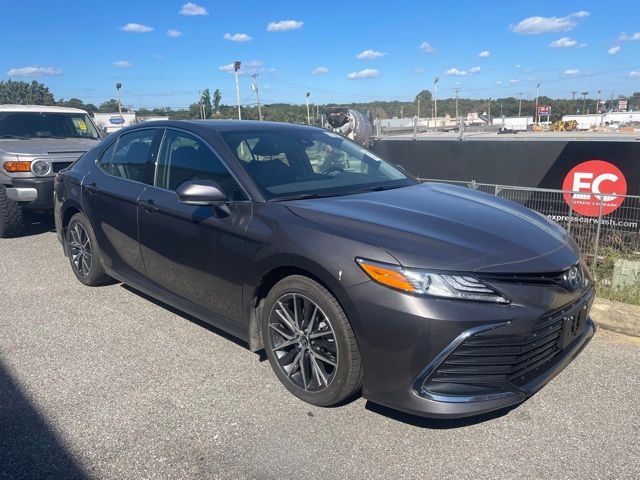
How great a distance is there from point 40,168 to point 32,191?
356mm

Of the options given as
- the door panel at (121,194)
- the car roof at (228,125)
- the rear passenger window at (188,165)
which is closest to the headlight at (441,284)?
the rear passenger window at (188,165)

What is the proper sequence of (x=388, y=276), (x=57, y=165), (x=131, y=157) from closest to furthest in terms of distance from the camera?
(x=388, y=276)
(x=131, y=157)
(x=57, y=165)

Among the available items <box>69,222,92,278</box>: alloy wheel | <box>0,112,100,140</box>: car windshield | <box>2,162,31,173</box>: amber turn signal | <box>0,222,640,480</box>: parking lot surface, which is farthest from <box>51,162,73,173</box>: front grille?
<box>0,222,640,480</box>: parking lot surface

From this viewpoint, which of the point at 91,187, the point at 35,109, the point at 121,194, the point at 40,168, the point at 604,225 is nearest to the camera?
the point at 121,194

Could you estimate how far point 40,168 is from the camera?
287 inches

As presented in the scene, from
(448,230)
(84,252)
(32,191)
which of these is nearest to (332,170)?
(448,230)

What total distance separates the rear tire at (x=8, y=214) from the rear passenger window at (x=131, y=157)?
324cm

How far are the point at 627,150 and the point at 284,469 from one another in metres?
7.32

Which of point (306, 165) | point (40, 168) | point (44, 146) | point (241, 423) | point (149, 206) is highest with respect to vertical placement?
point (44, 146)

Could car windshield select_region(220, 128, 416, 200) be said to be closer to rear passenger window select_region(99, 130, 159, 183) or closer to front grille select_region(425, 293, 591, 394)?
rear passenger window select_region(99, 130, 159, 183)

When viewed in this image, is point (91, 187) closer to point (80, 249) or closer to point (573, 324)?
point (80, 249)

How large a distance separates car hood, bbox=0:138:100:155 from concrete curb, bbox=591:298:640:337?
21.8ft

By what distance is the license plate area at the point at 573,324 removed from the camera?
2768mm

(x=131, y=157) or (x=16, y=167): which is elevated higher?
(x=131, y=157)
